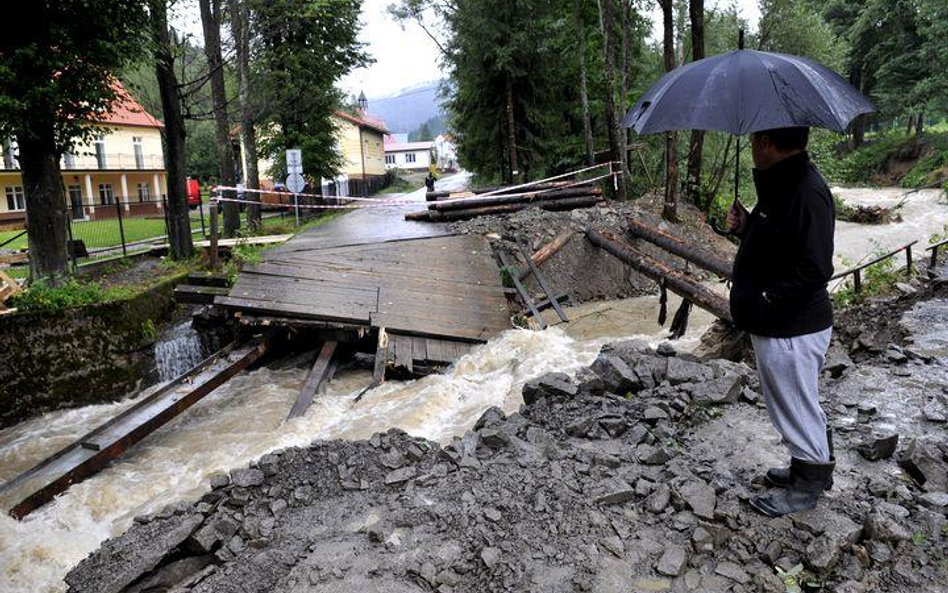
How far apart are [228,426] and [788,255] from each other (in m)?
7.21

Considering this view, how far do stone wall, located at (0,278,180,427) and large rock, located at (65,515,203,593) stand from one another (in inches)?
225

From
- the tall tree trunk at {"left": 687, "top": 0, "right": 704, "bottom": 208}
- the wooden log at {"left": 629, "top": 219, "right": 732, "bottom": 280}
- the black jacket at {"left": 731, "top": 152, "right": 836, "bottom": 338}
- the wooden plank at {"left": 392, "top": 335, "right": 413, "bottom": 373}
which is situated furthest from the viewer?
the tall tree trunk at {"left": 687, "top": 0, "right": 704, "bottom": 208}

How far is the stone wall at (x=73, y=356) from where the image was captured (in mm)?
8664

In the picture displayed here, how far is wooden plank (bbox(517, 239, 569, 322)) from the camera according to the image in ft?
37.4

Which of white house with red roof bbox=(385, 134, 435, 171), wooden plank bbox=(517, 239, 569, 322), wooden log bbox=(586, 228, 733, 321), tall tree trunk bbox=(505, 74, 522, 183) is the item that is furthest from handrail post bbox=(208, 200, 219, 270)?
white house with red roof bbox=(385, 134, 435, 171)

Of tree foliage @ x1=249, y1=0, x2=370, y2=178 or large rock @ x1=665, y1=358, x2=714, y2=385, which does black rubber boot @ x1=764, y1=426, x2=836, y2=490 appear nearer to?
large rock @ x1=665, y1=358, x2=714, y2=385

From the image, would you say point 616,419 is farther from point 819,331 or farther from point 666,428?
point 819,331

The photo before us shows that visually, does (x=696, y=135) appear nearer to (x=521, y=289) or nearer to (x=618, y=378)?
(x=521, y=289)

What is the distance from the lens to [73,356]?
361 inches

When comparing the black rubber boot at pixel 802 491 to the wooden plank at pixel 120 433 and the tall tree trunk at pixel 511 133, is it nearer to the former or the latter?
the wooden plank at pixel 120 433

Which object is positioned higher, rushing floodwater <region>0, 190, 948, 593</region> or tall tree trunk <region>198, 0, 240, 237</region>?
tall tree trunk <region>198, 0, 240, 237</region>

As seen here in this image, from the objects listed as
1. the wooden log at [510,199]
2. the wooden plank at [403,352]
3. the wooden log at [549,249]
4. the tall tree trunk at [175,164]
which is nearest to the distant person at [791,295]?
the wooden plank at [403,352]

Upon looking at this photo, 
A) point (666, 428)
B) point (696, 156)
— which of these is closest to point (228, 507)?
point (666, 428)

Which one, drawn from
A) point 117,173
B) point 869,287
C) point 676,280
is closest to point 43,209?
point 676,280
